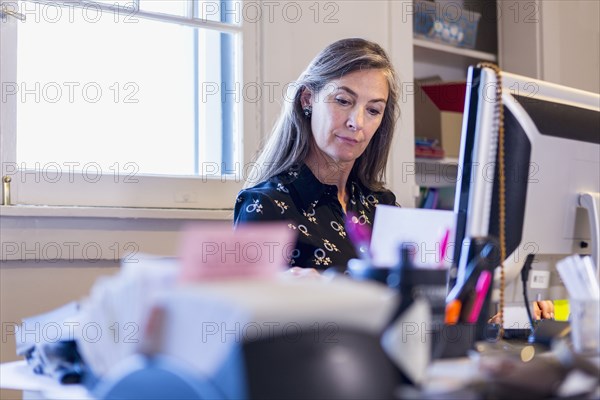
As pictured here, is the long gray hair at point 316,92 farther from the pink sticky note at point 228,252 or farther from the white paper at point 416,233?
the pink sticky note at point 228,252

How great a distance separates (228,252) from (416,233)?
0.42 metres

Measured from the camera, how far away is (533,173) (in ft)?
3.70

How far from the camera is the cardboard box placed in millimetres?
3174

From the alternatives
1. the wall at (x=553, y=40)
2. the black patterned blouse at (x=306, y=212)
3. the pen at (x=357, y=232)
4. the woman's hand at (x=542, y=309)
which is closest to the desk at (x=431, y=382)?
the woman's hand at (x=542, y=309)

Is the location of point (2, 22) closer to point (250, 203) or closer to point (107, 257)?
point (107, 257)

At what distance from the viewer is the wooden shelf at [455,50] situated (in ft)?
10.7

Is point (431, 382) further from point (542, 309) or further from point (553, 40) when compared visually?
point (553, 40)

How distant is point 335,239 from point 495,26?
2.31 m

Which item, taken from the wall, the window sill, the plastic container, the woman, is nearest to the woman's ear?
the woman

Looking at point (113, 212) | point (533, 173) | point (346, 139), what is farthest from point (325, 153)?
point (533, 173)

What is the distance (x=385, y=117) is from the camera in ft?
6.56

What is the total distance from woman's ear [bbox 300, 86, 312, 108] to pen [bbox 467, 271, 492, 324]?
3.24ft

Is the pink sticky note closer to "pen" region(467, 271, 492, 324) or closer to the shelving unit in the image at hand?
"pen" region(467, 271, 492, 324)

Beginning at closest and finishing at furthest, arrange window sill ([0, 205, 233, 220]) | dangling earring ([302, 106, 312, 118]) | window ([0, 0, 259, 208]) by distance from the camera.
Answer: dangling earring ([302, 106, 312, 118]) < window sill ([0, 205, 233, 220]) < window ([0, 0, 259, 208])
